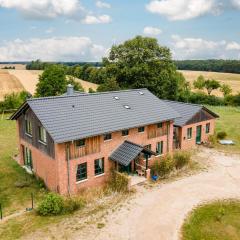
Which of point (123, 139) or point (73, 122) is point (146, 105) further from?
point (73, 122)

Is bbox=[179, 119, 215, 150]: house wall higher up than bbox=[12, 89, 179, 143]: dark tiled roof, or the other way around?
bbox=[12, 89, 179, 143]: dark tiled roof

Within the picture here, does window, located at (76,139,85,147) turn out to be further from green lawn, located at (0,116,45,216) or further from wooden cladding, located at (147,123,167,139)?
wooden cladding, located at (147,123,167,139)

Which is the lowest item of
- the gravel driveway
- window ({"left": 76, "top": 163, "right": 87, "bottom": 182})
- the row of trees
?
the gravel driveway

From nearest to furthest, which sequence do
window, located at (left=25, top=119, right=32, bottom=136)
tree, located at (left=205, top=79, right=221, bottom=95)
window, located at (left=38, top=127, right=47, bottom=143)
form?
window, located at (left=38, top=127, right=47, bottom=143)
window, located at (left=25, top=119, right=32, bottom=136)
tree, located at (left=205, top=79, right=221, bottom=95)

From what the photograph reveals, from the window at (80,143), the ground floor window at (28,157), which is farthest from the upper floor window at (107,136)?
the ground floor window at (28,157)

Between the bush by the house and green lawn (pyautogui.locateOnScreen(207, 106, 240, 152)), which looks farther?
green lawn (pyautogui.locateOnScreen(207, 106, 240, 152))

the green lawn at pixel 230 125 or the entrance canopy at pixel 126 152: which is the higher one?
the entrance canopy at pixel 126 152

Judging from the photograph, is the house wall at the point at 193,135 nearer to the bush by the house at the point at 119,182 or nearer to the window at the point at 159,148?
the window at the point at 159,148

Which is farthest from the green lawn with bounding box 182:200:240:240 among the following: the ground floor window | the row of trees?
the row of trees
